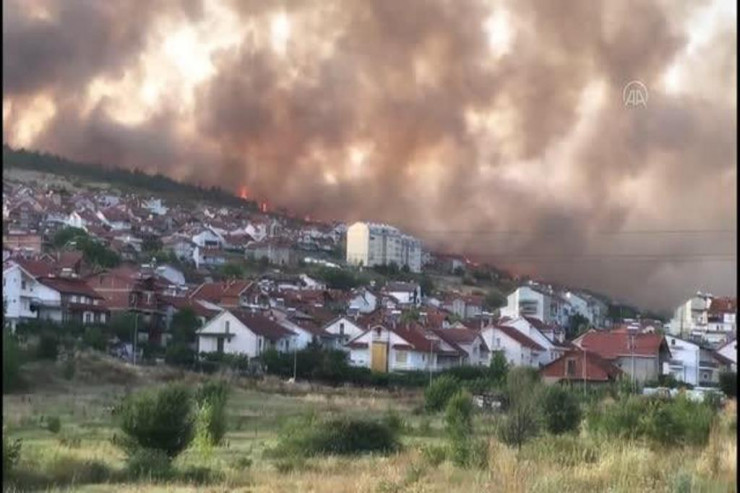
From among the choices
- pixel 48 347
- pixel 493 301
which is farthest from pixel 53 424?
pixel 493 301

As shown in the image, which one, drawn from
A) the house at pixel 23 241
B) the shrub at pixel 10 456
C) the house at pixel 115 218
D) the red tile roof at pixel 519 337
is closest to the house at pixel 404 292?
the red tile roof at pixel 519 337

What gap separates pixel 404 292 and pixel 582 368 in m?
14.5

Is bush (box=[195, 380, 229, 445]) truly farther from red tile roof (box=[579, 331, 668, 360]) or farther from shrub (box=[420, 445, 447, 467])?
red tile roof (box=[579, 331, 668, 360])

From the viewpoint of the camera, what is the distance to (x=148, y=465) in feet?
33.5

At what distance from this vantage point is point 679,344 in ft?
104

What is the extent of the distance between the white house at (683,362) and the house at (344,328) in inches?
382

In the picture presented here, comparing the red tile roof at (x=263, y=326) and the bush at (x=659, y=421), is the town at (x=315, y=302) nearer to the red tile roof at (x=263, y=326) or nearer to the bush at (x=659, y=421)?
the red tile roof at (x=263, y=326)

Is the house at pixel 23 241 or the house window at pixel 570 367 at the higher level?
the house at pixel 23 241

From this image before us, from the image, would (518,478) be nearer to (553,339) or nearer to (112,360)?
(112,360)

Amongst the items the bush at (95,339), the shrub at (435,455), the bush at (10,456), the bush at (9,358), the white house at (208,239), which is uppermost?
the white house at (208,239)

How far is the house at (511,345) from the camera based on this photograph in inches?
1211

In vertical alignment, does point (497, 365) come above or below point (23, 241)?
below

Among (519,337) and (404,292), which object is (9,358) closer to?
(519,337)

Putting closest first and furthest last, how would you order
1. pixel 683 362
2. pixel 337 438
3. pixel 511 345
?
pixel 337 438 < pixel 683 362 < pixel 511 345
